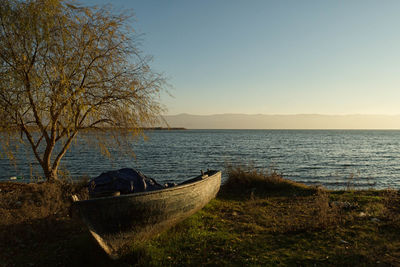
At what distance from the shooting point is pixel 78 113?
9.45m

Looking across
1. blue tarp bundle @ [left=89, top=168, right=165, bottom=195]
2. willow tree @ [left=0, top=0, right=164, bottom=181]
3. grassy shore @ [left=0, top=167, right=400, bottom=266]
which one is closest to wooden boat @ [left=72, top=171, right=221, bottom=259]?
grassy shore @ [left=0, top=167, right=400, bottom=266]

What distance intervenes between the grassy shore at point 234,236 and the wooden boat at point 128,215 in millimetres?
289

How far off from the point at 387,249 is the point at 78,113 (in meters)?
9.39

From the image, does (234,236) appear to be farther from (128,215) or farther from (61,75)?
(61,75)

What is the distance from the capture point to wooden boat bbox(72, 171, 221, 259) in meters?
5.27

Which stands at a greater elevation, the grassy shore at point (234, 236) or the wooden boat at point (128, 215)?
the wooden boat at point (128, 215)

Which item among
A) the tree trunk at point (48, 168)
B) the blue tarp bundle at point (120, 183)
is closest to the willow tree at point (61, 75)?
the tree trunk at point (48, 168)

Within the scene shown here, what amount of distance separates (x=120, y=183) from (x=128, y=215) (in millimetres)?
1615

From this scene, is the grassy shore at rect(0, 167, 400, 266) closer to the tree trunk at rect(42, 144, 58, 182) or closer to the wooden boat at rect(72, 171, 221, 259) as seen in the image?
the wooden boat at rect(72, 171, 221, 259)

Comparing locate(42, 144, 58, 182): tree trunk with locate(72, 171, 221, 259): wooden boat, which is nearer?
locate(72, 171, 221, 259): wooden boat

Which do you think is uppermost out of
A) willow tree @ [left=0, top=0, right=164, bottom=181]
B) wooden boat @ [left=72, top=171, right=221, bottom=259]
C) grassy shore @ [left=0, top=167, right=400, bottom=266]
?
willow tree @ [left=0, top=0, right=164, bottom=181]

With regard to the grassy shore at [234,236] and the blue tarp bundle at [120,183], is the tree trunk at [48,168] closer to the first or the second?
the grassy shore at [234,236]

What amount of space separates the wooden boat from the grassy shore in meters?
0.29

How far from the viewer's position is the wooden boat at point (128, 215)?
207 inches
